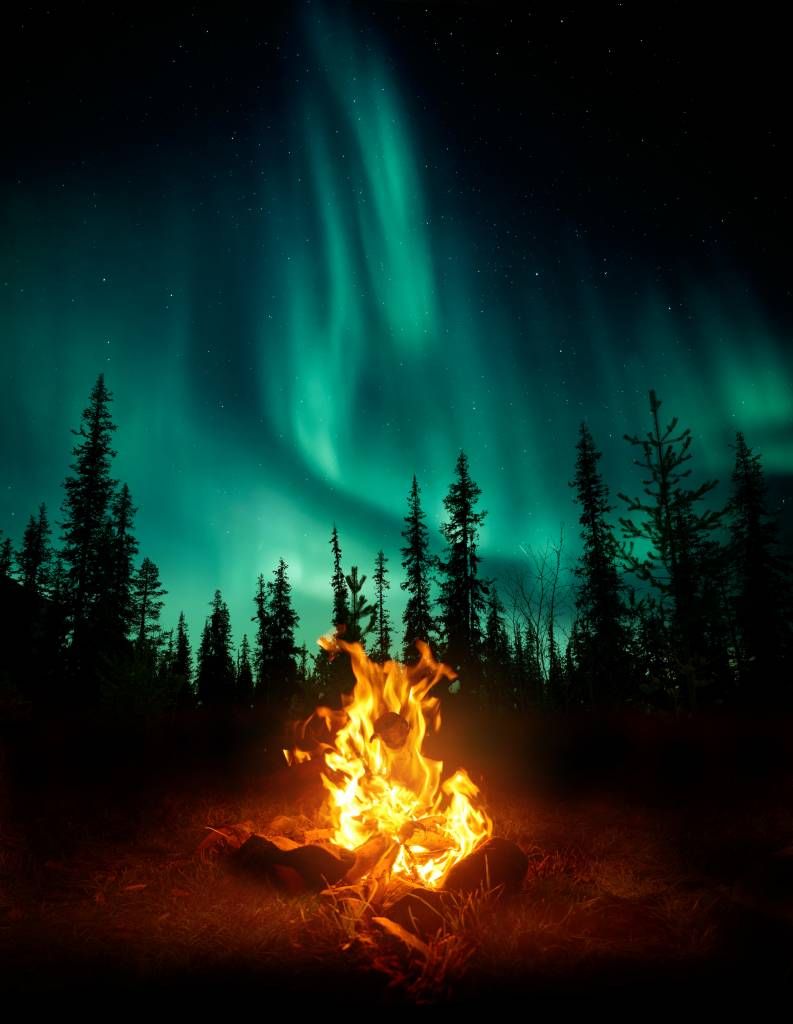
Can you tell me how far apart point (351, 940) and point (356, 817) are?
1.91m

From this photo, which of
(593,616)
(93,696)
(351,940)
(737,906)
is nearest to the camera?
(351,940)

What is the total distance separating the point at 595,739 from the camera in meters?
10.4

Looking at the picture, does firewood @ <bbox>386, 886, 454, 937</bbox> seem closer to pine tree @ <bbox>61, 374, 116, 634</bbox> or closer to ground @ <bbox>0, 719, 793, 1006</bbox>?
ground @ <bbox>0, 719, 793, 1006</bbox>

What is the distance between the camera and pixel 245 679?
58.8 m

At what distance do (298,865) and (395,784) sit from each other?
139 cm

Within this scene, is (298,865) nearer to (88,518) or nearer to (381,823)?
(381,823)

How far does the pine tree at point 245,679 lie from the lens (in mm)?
14930

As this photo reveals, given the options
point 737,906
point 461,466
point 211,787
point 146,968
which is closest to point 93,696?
point 211,787

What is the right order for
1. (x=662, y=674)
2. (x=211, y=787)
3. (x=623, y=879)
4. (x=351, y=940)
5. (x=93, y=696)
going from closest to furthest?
1. (x=351, y=940)
2. (x=623, y=879)
3. (x=211, y=787)
4. (x=662, y=674)
5. (x=93, y=696)

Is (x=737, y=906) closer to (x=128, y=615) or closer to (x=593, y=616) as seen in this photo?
(x=593, y=616)

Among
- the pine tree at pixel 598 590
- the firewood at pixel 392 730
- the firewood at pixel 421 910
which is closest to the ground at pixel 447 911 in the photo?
the firewood at pixel 421 910

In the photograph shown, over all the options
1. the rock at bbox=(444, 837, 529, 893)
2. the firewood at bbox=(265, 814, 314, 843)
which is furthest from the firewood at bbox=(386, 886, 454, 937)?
the firewood at bbox=(265, 814, 314, 843)

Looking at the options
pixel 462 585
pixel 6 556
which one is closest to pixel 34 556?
pixel 6 556

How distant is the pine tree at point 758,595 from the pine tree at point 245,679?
2374 centimetres
